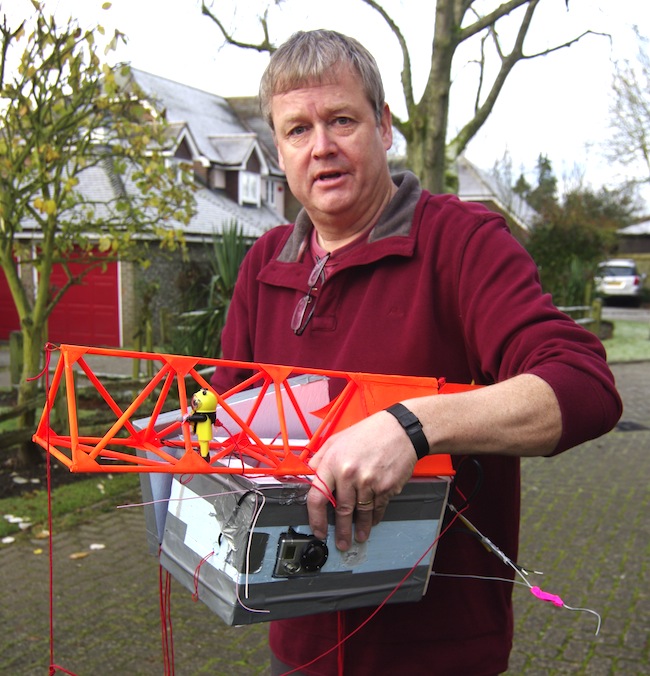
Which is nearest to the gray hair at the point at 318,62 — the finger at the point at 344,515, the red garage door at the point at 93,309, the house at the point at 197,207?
the finger at the point at 344,515

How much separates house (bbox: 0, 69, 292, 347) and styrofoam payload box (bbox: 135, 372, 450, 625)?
1307 centimetres

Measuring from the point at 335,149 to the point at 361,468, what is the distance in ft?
2.73

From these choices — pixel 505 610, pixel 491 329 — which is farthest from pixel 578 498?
pixel 491 329

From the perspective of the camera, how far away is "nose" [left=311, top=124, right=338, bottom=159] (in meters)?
1.75

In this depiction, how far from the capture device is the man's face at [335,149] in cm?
174

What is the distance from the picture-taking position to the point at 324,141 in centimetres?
175

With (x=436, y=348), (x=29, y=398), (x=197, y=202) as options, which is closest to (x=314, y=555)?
(x=436, y=348)

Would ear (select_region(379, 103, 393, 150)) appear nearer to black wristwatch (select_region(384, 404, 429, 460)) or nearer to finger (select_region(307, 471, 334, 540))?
black wristwatch (select_region(384, 404, 429, 460))

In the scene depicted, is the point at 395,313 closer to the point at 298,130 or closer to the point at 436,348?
the point at 436,348

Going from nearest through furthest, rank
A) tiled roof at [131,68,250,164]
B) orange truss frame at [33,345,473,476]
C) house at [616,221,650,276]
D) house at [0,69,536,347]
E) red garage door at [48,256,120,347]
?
orange truss frame at [33,345,473,476]
house at [0,69,536,347]
red garage door at [48,256,120,347]
tiled roof at [131,68,250,164]
house at [616,221,650,276]

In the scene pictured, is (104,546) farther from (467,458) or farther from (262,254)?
(467,458)

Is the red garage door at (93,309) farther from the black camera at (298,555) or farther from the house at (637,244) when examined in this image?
the house at (637,244)

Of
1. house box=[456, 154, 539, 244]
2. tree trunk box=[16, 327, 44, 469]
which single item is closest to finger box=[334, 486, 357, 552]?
tree trunk box=[16, 327, 44, 469]

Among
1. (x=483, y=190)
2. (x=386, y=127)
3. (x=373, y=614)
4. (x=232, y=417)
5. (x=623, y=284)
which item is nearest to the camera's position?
(x=232, y=417)
